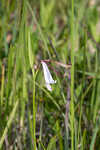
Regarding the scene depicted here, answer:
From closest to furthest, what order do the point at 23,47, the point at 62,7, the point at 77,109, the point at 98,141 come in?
the point at 23,47
the point at 98,141
the point at 77,109
the point at 62,7

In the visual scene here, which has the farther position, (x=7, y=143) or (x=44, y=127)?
(x=44, y=127)

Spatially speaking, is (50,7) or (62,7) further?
(62,7)

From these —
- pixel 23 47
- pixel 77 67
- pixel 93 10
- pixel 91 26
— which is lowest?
pixel 77 67

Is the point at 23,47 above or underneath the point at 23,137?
above

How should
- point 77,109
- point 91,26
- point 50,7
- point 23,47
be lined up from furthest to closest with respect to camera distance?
point 50,7
point 91,26
point 77,109
point 23,47

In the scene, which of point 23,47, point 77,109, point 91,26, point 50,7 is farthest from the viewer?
point 50,7

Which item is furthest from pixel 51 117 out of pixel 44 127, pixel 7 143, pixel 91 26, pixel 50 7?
pixel 50 7

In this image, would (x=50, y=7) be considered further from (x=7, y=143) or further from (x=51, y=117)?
(x=7, y=143)

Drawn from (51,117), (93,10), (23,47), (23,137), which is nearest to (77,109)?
(51,117)

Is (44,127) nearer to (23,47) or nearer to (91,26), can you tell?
(23,47)
